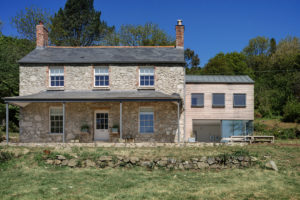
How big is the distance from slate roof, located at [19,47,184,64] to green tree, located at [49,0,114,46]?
2160cm

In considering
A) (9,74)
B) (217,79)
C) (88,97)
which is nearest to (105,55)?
(88,97)

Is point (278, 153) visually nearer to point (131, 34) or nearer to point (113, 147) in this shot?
point (113, 147)

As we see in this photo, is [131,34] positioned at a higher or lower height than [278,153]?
higher

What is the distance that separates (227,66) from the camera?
127ft

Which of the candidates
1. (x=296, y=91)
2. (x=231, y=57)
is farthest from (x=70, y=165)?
(x=231, y=57)

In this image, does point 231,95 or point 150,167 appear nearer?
point 150,167

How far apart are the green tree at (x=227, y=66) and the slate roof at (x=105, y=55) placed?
1946 cm

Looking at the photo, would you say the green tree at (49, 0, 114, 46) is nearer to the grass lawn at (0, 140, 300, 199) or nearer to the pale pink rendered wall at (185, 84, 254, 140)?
the pale pink rendered wall at (185, 84, 254, 140)

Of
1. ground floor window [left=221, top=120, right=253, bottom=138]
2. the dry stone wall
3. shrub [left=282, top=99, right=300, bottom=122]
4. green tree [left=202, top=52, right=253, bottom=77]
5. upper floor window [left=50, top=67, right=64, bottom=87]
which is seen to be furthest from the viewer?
green tree [left=202, top=52, right=253, bottom=77]

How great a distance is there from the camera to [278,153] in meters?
12.8

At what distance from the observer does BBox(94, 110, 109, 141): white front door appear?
18.0m

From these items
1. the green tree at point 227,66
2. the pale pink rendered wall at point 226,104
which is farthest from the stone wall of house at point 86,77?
the green tree at point 227,66

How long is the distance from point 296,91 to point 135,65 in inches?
841

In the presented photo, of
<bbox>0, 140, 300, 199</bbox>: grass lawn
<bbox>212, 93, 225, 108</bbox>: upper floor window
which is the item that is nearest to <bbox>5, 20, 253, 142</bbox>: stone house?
<bbox>212, 93, 225, 108</bbox>: upper floor window
